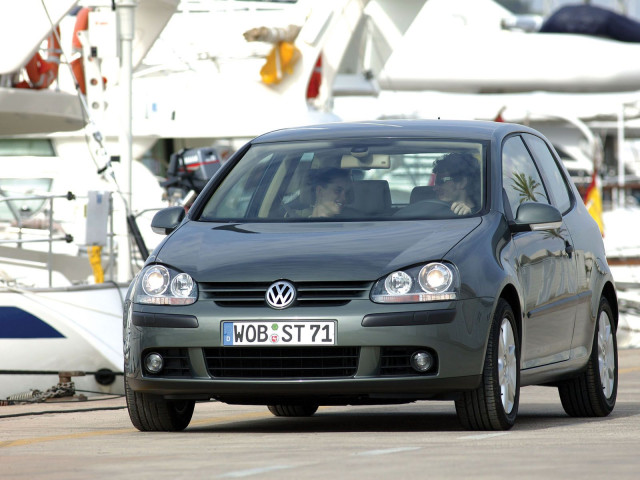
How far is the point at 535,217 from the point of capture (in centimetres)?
858

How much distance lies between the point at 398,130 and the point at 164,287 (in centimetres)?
190

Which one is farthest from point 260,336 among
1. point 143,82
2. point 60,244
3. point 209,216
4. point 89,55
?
point 143,82

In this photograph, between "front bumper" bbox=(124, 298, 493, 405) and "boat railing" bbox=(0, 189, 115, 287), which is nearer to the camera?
"front bumper" bbox=(124, 298, 493, 405)

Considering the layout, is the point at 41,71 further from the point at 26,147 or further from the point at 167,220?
the point at 167,220

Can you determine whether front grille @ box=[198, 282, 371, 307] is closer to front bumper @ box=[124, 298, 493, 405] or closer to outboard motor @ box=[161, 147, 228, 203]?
front bumper @ box=[124, 298, 493, 405]

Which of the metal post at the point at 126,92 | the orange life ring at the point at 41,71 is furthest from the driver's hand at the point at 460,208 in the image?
the orange life ring at the point at 41,71

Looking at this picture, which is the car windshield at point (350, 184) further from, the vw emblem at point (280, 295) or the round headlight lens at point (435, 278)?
the vw emblem at point (280, 295)

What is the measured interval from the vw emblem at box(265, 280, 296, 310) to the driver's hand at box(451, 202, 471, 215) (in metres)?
1.20

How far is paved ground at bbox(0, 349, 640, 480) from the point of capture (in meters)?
6.31

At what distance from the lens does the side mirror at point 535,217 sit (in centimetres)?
858

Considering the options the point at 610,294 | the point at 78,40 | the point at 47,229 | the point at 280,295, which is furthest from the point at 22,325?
the point at 280,295

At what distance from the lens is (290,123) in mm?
29484

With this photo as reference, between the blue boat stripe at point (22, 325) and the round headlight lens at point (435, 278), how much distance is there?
8184mm

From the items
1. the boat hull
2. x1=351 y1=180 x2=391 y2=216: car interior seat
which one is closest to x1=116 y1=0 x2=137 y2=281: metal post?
the boat hull
